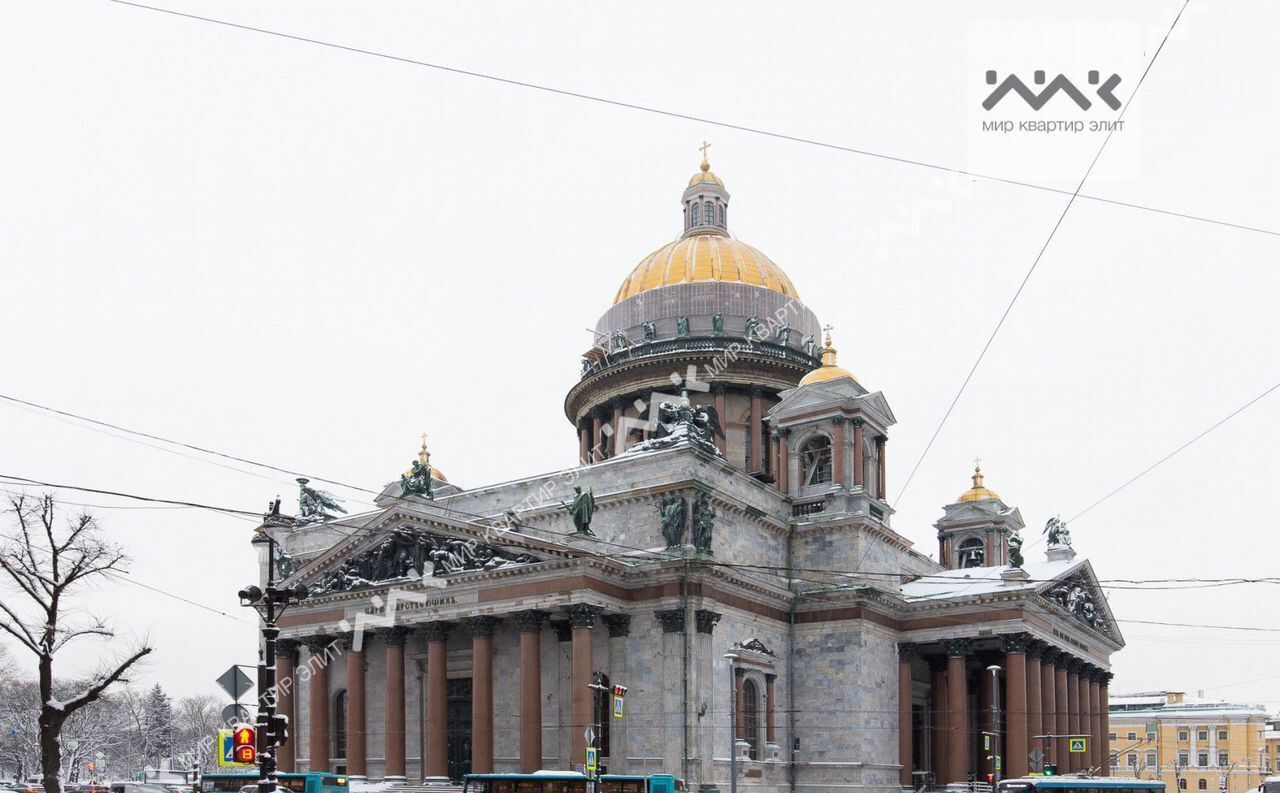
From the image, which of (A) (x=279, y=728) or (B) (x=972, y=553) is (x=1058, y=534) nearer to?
(B) (x=972, y=553)

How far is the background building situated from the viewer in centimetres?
10956

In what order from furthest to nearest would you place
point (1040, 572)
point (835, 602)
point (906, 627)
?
point (1040, 572) < point (906, 627) < point (835, 602)

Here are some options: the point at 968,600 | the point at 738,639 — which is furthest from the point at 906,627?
the point at 738,639

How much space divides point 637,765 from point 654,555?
7.28 metres

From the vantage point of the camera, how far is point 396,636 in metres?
46.3

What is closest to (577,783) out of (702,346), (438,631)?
(438,631)

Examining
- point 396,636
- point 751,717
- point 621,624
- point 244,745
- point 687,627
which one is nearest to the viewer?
point 244,745

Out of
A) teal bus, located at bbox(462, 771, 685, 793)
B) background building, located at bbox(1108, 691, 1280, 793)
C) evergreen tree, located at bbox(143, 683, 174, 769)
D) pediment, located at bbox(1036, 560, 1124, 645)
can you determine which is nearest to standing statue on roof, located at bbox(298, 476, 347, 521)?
A: teal bus, located at bbox(462, 771, 685, 793)

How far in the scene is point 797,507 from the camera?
5044cm

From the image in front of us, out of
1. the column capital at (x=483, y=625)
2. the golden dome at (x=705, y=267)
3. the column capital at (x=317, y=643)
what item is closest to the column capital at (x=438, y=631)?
the column capital at (x=483, y=625)

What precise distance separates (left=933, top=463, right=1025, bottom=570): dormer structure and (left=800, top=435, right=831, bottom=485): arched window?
16.9 m

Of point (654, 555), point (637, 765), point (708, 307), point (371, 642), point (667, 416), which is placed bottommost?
point (637, 765)

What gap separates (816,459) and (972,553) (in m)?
18.2

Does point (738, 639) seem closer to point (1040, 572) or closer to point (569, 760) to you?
point (569, 760)
